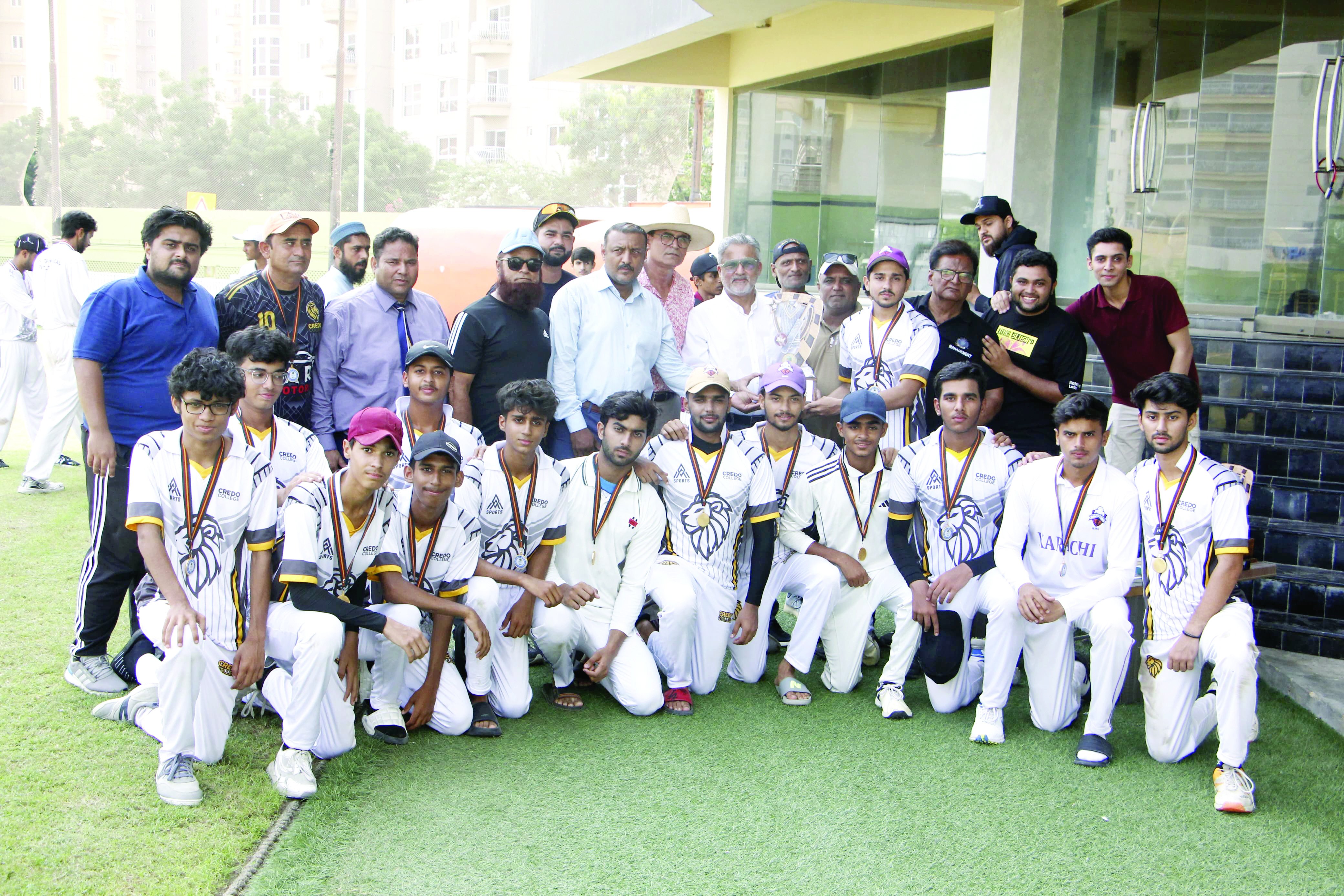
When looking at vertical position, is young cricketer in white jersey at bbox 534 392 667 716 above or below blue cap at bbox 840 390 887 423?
below

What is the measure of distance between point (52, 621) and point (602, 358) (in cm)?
318

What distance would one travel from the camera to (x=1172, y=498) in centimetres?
464

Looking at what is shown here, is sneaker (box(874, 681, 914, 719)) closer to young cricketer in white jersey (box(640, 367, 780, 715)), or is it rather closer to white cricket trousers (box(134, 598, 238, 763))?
young cricketer in white jersey (box(640, 367, 780, 715))

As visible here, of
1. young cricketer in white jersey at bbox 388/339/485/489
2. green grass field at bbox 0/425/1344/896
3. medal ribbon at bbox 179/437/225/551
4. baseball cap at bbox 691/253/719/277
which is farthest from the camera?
baseball cap at bbox 691/253/719/277

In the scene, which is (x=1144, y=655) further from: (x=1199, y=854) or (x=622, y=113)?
(x=622, y=113)

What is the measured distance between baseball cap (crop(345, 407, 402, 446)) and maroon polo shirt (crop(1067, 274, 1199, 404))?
11.6 feet

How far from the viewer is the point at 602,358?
5863 mm

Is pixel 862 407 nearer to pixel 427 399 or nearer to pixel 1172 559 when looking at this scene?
pixel 1172 559

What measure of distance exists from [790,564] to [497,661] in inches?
60.3

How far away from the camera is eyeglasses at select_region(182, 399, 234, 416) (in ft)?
13.4

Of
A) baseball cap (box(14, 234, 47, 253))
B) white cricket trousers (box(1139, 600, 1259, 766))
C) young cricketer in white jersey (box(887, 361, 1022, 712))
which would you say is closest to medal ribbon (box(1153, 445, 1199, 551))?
white cricket trousers (box(1139, 600, 1259, 766))

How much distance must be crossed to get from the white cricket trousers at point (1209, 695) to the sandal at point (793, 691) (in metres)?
1.46

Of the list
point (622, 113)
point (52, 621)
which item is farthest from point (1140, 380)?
point (622, 113)

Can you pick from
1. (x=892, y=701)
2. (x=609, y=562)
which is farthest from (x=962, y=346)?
(x=609, y=562)
